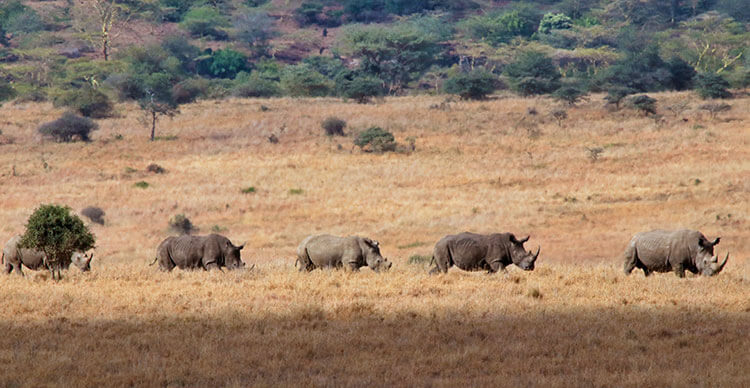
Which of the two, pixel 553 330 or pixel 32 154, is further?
pixel 32 154

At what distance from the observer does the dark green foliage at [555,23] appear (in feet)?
439

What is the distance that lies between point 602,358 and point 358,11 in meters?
145

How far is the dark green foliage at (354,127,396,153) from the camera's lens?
5447 cm

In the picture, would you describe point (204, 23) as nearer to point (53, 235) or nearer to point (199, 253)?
point (199, 253)

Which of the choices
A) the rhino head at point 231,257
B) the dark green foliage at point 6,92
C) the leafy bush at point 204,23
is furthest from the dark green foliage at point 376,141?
the leafy bush at point 204,23

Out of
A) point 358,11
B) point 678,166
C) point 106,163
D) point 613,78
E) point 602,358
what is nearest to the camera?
point 602,358

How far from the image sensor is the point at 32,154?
181ft

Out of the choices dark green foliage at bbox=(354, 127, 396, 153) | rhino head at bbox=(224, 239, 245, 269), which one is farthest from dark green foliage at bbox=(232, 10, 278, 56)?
rhino head at bbox=(224, 239, 245, 269)

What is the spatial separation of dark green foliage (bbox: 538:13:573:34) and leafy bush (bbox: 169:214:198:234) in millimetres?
103049

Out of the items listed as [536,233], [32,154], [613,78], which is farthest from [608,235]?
[613,78]

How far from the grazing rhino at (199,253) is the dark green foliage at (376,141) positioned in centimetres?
3360

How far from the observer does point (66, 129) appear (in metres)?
59.8

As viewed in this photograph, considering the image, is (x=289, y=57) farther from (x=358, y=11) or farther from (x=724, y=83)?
(x=724, y=83)

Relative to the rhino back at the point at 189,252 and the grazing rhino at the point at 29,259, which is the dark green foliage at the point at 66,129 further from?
→ the rhino back at the point at 189,252
